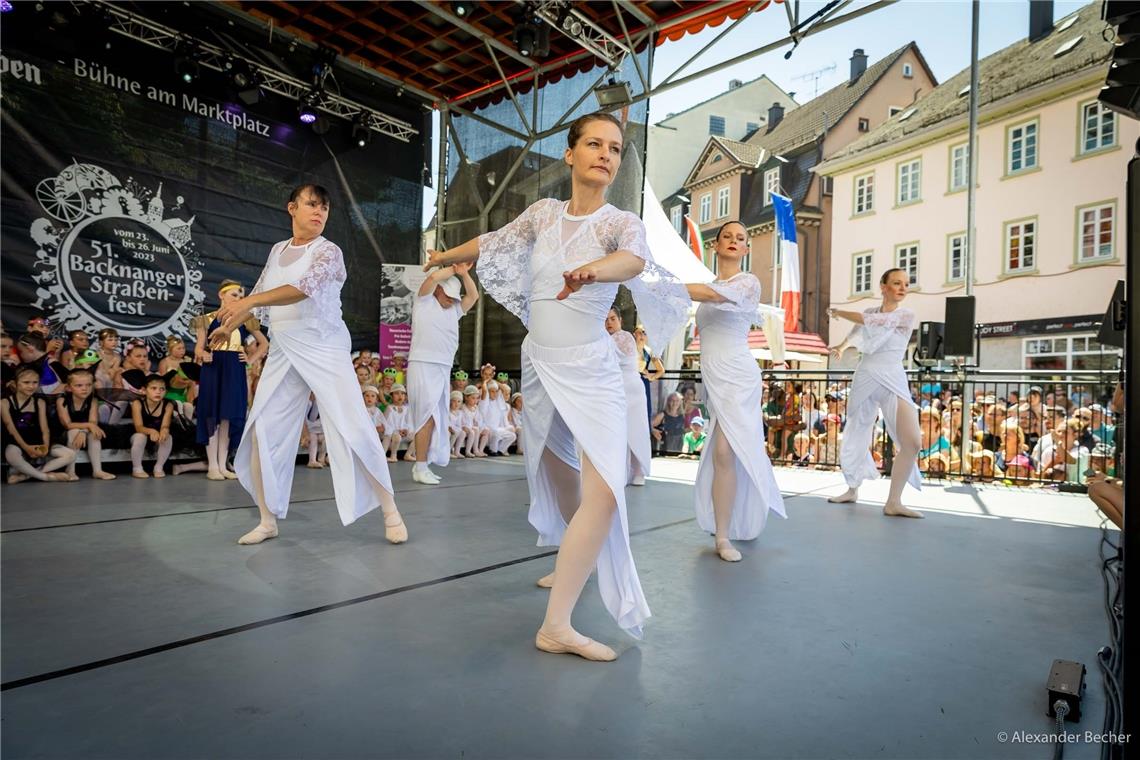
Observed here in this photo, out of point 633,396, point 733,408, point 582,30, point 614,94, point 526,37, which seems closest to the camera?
point 733,408

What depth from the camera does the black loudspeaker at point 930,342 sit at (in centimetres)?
800

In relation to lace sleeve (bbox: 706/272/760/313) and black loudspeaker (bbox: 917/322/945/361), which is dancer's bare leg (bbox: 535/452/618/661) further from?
black loudspeaker (bbox: 917/322/945/361)

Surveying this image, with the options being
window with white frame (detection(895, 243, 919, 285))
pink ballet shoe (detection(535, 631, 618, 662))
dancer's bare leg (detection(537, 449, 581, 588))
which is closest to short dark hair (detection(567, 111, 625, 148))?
dancer's bare leg (detection(537, 449, 581, 588))

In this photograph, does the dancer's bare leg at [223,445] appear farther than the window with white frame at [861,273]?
No

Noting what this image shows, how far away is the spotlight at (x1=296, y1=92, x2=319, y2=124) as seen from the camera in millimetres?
9562

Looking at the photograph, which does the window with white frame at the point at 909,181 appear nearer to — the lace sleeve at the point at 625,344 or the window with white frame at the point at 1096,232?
the window with white frame at the point at 1096,232

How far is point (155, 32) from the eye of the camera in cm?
848

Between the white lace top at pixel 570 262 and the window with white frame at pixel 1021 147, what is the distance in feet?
60.9

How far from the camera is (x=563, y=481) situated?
112 inches

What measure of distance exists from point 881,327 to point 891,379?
39 cm

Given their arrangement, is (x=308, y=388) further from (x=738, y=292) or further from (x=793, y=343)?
(x=793, y=343)

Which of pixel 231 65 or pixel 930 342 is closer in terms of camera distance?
pixel 930 342

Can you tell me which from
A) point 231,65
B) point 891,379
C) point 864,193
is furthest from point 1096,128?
point 231,65

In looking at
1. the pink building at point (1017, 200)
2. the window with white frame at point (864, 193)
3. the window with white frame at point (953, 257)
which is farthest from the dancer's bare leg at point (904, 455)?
the window with white frame at point (864, 193)
